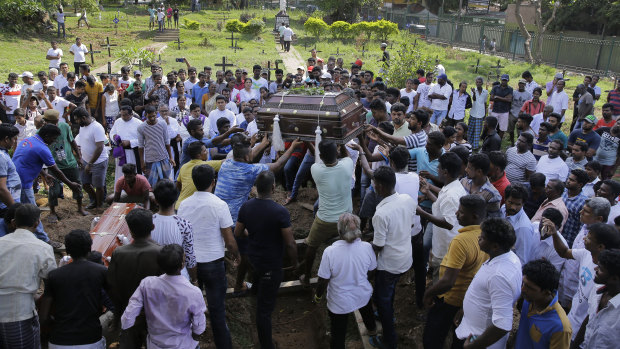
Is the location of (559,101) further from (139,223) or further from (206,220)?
(139,223)

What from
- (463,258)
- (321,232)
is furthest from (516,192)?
(321,232)

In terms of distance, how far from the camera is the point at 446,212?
13.7 ft

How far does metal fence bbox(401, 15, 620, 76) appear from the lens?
20578 mm

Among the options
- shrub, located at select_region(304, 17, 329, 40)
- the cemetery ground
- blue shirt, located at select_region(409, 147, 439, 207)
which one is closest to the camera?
the cemetery ground

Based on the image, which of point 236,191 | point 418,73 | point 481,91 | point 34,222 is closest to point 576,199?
point 236,191

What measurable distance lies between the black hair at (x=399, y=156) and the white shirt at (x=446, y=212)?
49 cm

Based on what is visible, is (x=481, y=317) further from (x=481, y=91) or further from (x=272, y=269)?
(x=481, y=91)

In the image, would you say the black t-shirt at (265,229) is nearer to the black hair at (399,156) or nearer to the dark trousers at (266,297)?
the dark trousers at (266,297)

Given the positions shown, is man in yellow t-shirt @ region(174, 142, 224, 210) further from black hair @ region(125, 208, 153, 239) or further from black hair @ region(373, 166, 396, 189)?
black hair @ region(373, 166, 396, 189)

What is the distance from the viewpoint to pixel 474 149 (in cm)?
1036

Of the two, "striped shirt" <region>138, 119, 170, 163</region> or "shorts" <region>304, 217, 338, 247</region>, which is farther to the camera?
"striped shirt" <region>138, 119, 170, 163</region>

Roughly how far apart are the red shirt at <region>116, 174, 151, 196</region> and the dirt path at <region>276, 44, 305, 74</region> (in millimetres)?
14123

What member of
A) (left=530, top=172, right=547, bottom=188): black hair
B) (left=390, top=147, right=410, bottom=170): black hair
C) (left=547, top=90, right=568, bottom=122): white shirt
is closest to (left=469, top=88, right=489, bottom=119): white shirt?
(left=547, top=90, right=568, bottom=122): white shirt

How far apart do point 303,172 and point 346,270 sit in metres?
3.19
